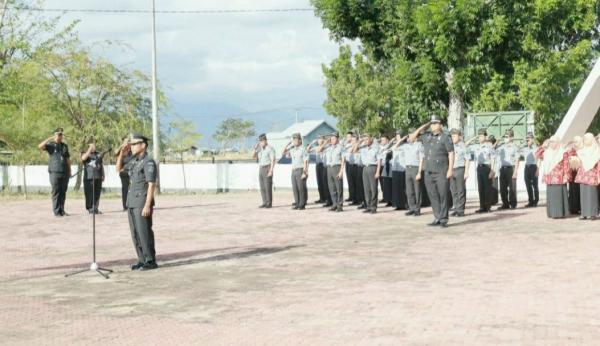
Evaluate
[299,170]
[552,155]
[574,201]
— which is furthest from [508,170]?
[299,170]

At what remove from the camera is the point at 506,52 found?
105ft

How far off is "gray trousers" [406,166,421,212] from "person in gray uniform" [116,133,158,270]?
27.3 ft

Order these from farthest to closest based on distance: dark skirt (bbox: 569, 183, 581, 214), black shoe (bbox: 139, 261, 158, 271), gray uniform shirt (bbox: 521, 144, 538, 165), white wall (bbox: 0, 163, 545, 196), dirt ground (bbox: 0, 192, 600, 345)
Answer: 1. white wall (bbox: 0, 163, 545, 196)
2. gray uniform shirt (bbox: 521, 144, 538, 165)
3. dark skirt (bbox: 569, 183, 581, 214)
4. black shoe (bbox: 139, 261, 158, 271)
5. dirt ground (bbox: 0, 192, 600, 345)

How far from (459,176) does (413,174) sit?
3.26ft

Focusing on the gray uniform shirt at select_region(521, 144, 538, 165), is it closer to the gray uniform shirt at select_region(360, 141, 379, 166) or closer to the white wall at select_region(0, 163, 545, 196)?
the gray uniform shirt at select_region(360, 141, 379, 166)

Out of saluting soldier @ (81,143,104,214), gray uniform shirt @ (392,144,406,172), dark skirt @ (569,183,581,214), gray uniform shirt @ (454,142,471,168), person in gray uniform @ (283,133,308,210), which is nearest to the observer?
dark skirt @ (569,183,581,214)

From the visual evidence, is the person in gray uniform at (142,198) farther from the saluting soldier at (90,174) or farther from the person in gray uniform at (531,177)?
the person in gray uniform at (531,177)

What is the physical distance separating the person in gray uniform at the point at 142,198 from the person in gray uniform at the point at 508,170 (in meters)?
11.2

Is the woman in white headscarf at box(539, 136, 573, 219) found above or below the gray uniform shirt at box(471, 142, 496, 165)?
below

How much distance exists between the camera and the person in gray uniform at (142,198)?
1062cm

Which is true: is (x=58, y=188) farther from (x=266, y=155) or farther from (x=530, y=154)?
(x=530, y=154)

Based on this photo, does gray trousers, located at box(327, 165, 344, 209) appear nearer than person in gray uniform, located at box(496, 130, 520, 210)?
No

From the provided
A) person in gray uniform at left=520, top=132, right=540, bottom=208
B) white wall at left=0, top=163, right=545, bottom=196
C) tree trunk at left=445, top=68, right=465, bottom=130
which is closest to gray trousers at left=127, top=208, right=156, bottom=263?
person in gray uniform at left=520, top=132, right=540, bottom=208

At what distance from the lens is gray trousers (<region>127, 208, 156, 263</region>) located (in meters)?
10.7
